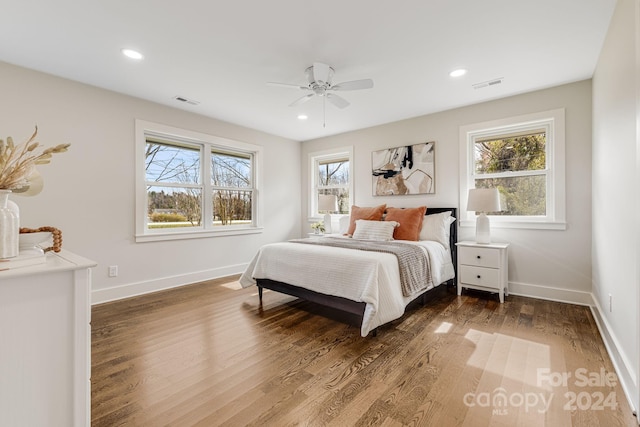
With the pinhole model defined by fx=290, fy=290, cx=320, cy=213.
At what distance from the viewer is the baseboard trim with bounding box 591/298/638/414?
1577 mm

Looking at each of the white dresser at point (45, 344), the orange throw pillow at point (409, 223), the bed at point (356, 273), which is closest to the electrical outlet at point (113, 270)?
the bed at point (356, 273)

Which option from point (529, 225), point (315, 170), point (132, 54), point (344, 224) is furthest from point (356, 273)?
point (315, 170)

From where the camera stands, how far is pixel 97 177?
130 inches

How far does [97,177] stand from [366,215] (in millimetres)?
3380

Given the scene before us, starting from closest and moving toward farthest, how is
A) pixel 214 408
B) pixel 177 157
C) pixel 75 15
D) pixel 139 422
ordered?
pixel 139 422 → pixel 214 408 → pixel 75 15 → pixel 177 157

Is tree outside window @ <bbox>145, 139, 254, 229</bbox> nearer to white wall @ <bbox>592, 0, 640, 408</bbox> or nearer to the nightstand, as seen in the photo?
the nightstand

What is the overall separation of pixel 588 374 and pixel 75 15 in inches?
168

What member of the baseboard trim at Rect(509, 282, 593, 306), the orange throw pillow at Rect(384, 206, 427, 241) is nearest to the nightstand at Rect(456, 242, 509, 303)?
the baseboard trim at Rect(509, 282, 593, 306)

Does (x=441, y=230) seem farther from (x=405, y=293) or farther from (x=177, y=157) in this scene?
(x=177, y=157)

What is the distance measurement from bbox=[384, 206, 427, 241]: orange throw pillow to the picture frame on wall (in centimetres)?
57

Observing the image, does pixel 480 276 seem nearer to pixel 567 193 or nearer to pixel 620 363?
pixel 567 193

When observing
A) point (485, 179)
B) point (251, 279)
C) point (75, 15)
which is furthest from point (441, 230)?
point (75, 15)

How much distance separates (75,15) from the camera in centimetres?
208

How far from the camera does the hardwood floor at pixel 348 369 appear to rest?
1.53 metres
